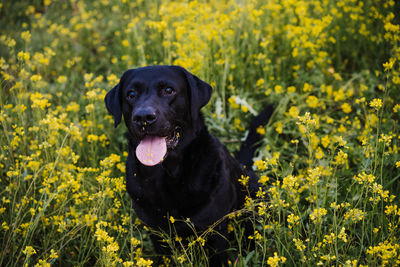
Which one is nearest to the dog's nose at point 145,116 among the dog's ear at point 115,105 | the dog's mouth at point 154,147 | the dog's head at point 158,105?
the dog's head at point 158,105

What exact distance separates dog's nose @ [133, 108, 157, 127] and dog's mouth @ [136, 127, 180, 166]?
0.50 feet

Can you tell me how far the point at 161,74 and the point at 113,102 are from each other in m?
0.45

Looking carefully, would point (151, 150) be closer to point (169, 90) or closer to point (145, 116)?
point (145, 116)

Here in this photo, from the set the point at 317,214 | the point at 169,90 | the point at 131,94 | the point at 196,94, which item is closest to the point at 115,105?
the point at 131,94

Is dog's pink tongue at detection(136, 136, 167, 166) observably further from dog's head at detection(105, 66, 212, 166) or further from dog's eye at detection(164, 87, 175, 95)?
dog's eye at detection(164, 87, 175, 95)

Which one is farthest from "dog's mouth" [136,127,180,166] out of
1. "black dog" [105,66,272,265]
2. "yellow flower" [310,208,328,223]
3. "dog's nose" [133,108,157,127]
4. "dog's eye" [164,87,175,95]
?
"yellow flower" [310,208,328,223]

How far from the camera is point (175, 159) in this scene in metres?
2.22

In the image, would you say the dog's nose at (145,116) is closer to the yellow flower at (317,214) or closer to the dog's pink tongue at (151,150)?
the dog's pink tongue at (151,150)

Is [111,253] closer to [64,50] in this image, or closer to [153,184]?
[153,184]

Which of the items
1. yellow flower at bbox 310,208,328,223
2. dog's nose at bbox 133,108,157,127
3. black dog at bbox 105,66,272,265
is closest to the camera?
yellow flower at bbox 310,208,328,223

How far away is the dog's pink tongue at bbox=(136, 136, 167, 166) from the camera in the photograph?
203 cm

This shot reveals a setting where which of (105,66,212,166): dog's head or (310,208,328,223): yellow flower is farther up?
(105,66,212,166): dog's head

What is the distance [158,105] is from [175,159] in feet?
1.26

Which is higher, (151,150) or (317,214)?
(151,150)
